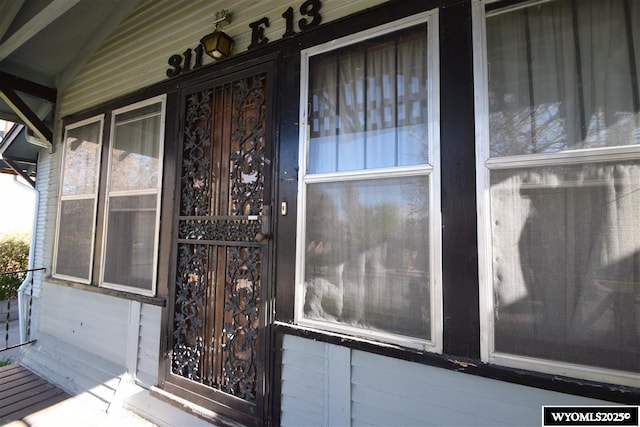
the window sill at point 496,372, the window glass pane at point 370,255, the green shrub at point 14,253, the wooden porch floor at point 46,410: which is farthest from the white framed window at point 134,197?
the green shrub at point 14,253

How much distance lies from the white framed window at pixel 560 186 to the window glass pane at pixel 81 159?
10.6 ft

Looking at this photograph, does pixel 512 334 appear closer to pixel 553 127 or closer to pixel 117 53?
pixel 553 127

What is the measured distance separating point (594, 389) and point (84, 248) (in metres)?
3.65

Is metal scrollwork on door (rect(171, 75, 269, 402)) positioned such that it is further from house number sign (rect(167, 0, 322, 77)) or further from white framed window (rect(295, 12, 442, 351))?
white framed window (rect(295, 12, 442, 351))

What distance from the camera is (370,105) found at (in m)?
1.56

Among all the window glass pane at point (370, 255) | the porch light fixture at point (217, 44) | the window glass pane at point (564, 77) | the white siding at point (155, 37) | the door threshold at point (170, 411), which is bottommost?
the door threshold at point (170, 411)

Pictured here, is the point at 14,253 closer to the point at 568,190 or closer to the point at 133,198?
the point at 133,198

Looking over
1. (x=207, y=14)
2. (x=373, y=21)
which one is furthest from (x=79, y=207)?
(x=373, y=21)

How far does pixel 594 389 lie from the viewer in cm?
104

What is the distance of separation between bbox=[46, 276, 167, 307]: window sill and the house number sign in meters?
1.71

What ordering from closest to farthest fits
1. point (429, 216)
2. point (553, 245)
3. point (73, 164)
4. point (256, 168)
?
1. point (553, 245)
2. point (429, 216)
3. point (256, 168)
4. point (73, 164)

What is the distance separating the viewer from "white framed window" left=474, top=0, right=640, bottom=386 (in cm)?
107

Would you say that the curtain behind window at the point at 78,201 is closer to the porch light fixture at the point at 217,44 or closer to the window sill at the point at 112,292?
the window sill at the point at 112,292

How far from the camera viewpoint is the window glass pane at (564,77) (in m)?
1.11
